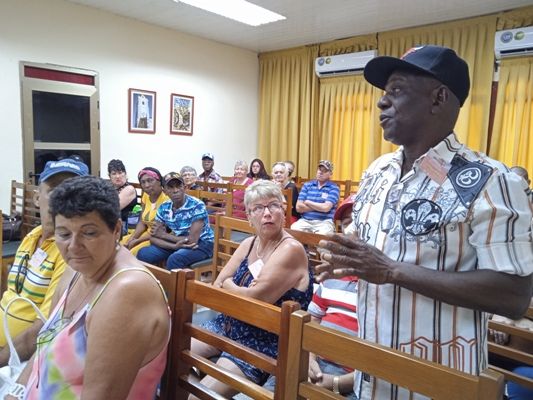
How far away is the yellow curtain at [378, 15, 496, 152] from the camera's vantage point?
435cm

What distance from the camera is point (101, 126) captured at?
15.3 feet

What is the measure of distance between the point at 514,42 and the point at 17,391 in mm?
4913

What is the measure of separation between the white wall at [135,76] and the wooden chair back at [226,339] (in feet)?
12.4

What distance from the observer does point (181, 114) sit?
5.45 meters

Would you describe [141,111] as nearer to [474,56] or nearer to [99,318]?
[474,56]

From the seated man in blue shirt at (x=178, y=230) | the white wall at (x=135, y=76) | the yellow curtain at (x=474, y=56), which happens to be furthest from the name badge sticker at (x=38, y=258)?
the yellow curtain at (x=474, y=56)

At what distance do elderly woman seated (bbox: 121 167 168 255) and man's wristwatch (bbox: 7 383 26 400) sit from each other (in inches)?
85.5

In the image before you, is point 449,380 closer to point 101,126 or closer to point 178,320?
point 178,320

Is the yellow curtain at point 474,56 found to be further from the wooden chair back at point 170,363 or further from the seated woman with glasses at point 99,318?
the seated woman with glasses at point 99,318

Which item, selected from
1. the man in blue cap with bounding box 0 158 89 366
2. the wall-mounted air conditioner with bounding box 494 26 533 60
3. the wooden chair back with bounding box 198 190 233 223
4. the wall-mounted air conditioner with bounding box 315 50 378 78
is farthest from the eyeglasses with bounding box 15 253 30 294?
the wall-mounted air conditioner with bounding box 494 26 533 60

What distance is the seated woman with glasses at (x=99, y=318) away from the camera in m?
0.85

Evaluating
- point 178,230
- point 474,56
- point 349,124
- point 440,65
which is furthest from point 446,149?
point 349,124

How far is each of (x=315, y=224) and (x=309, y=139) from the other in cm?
Answer: 215

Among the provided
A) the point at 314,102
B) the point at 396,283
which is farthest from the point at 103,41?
the point at 396,283
